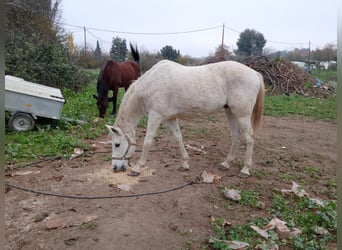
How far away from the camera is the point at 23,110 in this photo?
541 cm

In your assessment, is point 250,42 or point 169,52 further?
point 250,42

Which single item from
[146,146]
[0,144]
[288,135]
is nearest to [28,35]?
[146,146]

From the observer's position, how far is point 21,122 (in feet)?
18.0

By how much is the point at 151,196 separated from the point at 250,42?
1015 inches

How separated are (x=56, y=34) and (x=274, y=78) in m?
10.9

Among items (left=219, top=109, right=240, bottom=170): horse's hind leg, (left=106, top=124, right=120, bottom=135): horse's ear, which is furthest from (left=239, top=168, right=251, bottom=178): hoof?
(left=106, top=124, right=120, bottom=135): horse's ear

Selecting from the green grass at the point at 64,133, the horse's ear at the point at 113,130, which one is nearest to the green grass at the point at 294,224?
the horse's ear at the point at 113,130

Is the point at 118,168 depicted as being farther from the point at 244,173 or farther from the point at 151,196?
the point at 244,173

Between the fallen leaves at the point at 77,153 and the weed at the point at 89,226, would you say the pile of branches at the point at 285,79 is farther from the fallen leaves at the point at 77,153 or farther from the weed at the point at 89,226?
the weed at the point at 89,226

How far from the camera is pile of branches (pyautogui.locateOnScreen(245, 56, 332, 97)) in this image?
46.3 ft

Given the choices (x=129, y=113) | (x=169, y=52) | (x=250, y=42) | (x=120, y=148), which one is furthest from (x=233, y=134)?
(x=250, y=42)

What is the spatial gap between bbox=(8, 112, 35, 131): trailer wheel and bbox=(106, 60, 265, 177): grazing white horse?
2.60 meters

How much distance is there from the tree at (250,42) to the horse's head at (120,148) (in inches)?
966

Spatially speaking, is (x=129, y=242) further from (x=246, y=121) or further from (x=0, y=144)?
(x=246, y=121)
